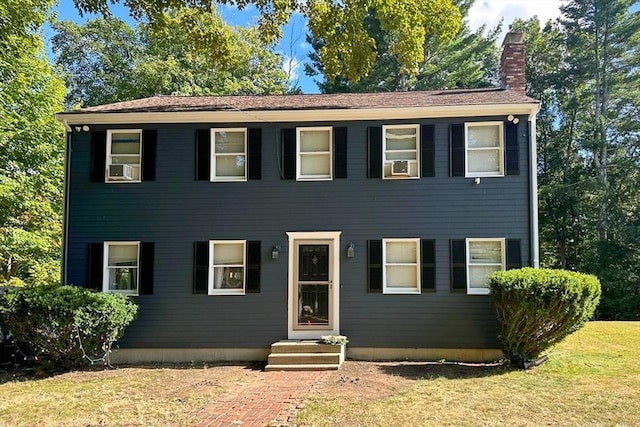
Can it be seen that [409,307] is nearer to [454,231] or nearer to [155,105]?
[454,231]

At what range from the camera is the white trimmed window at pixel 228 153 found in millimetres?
10688

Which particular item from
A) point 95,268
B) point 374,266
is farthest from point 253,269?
point 95,268

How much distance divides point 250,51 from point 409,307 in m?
18.0

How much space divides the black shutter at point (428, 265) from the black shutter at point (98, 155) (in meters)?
6.80

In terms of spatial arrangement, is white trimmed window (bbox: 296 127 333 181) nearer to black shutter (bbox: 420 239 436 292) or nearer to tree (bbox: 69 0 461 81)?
tree (bbox: 69 0 461 81)

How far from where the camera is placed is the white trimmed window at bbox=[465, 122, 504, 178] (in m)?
10.2

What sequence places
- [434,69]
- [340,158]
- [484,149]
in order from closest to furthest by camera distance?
[484,149], [340,158], [434,69]

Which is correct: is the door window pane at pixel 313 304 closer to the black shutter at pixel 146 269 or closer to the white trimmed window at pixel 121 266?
the black shutter at pixel 146 269

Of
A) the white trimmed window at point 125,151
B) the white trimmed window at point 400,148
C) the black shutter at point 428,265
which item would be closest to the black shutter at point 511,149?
the white trimmed window at point 400,148

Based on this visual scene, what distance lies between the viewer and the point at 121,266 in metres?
10.6

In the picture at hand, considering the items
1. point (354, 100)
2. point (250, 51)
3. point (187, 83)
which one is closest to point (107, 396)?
point (354, 100)

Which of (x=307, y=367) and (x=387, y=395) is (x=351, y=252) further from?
(x=387, y=395)

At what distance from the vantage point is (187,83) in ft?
72.4

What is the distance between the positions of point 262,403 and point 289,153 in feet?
17.5
